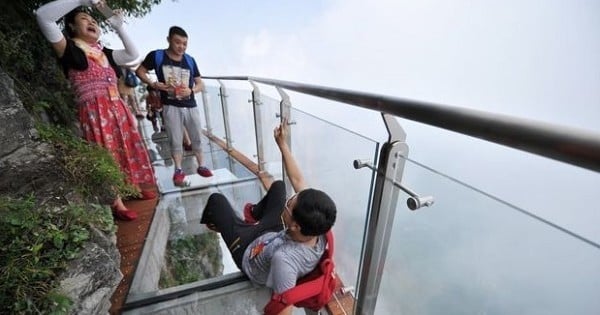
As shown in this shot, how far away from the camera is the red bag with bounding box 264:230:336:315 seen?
111cm

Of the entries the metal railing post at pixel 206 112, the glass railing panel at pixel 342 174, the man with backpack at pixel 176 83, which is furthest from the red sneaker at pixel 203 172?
the metal railing post at pixel 206 112

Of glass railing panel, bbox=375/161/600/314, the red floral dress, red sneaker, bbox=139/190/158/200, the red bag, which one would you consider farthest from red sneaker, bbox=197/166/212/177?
glass railing panel, bbox=375/161/600/314

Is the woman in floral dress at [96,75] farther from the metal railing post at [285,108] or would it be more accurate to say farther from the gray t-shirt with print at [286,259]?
the gray t-shirt with print at [286,259]

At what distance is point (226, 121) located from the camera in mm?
3770

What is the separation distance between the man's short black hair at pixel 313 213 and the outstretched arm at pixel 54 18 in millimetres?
1682

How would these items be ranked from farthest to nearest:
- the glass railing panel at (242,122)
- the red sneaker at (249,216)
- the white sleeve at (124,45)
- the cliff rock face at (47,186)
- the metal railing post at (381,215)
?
1. the glass railing panel at (242,122)
2. the red sneaker at (249,216)
3. the white sleeve at (124,45)
4. the cliff rock face at (47,186)
5. the metal railing post at (381,215)

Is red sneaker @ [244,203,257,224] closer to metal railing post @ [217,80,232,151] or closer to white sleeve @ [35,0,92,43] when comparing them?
white sleeve @ [35,0,92,43]

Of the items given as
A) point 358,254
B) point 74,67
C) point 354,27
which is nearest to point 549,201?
point 358,254

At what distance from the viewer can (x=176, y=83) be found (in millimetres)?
2355

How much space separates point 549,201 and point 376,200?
1.63 feet

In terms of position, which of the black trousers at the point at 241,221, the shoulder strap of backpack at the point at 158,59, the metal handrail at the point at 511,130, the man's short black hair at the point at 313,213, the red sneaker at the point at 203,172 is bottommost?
the red sneaker at the point at 203,172

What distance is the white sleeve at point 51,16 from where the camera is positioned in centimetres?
150

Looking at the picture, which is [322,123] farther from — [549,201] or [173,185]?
[173,185]

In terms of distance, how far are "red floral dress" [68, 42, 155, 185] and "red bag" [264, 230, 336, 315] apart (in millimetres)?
1671
